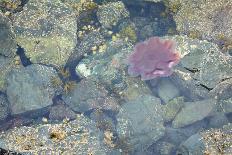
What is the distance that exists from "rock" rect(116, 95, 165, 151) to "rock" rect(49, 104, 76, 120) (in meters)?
1.10

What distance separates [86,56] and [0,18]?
2.12 m

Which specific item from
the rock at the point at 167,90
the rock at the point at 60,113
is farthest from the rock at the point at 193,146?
the rock at the point at 60,113

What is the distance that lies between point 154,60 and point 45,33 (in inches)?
101

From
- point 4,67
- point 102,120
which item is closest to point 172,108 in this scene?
point 102,120

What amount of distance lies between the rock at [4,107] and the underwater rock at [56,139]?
2.81 ft

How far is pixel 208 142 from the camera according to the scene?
600cm

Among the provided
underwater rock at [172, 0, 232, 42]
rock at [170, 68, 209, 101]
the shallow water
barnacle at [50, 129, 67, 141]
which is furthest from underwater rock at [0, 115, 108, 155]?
underwater rock at [172, 0, 232, 42]

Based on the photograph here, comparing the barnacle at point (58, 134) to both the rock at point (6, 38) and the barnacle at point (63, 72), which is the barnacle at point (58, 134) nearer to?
the barnacle at point (63, 72)

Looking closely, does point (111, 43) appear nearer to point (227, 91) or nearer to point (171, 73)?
point (171, 73)

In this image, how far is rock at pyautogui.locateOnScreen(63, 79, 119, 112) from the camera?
7250 mm

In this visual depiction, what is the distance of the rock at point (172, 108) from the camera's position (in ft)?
23.4

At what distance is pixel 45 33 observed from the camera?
711cm

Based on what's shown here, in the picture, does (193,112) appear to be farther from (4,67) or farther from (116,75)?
(4,67)

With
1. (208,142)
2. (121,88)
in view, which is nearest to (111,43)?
(121,88)
